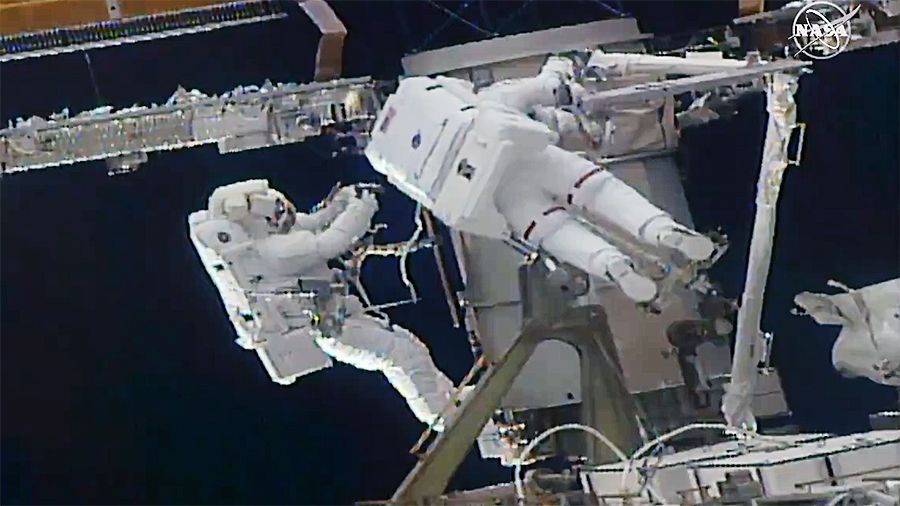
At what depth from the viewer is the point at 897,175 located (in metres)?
5.93

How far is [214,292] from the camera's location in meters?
5.95

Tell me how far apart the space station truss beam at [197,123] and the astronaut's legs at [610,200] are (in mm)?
1021

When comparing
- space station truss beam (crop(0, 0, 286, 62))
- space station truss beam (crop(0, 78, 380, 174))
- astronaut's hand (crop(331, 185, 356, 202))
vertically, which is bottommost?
astronaut's hand (crop(331, 185, 356, 202))

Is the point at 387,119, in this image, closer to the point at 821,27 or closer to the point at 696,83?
the point at 696,83

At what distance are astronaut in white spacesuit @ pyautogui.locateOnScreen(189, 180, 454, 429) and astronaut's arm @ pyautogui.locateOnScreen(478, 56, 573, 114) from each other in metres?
Result: 0.72

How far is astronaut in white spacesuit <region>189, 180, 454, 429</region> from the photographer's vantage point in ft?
14.3

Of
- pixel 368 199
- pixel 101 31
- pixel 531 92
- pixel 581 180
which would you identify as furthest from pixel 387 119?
pixel 101 31

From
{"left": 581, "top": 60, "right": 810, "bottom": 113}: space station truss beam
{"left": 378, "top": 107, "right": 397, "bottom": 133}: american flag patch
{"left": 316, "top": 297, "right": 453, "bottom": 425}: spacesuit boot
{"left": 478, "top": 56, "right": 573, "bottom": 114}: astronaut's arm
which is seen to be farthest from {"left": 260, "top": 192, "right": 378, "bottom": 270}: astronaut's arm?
{"left": 581, "top": 60, "right": 810, "bottom": 113}: space station truss beam

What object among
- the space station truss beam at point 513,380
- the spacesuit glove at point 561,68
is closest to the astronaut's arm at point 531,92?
the spacesuit glove at point 561,68

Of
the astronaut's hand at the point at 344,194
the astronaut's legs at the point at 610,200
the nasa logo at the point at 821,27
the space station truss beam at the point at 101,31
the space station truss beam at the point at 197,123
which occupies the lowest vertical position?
the astronaut's legs at the point at 610,200

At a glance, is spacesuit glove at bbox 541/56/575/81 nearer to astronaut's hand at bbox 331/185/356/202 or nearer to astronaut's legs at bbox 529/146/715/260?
astronaut's legs at bbox 529/146/715/260

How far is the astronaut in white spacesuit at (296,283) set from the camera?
4363mm

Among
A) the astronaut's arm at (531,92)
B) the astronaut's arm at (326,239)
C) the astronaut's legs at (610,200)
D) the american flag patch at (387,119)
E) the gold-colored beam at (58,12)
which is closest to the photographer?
the astronaut's legs at (610,200)

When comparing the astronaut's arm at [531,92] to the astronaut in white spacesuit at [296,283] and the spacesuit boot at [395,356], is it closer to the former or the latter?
the astronaut in white spacesuit at [296,283]
